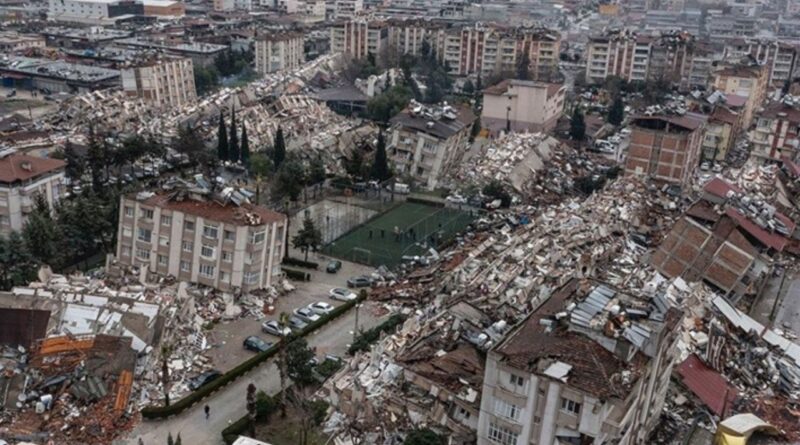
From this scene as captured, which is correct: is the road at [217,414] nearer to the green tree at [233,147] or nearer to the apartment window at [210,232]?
the apartment window at [210,232]

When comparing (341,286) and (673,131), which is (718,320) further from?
(673,131)

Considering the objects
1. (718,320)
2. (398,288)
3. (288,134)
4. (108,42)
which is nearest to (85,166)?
(288,134)

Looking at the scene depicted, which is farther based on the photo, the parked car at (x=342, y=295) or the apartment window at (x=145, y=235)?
the parked car at (x=342, y=295)

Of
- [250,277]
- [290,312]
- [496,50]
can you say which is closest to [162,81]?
[496,50]

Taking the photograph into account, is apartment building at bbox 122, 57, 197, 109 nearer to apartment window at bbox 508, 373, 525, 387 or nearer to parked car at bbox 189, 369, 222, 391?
parked car at bbox 189, 369, 222, 391

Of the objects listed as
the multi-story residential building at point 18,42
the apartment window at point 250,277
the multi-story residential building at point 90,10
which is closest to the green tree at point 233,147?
the apartment window at point 250,277

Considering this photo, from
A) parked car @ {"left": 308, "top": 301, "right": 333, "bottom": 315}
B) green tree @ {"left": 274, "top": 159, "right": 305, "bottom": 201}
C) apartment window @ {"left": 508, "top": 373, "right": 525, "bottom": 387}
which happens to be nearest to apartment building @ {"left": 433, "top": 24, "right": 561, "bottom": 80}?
green tree @ {"left": 274, "top": 159, "right": 305, "bottom": 201}

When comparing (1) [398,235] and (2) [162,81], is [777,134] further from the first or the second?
(2) [162,81]
